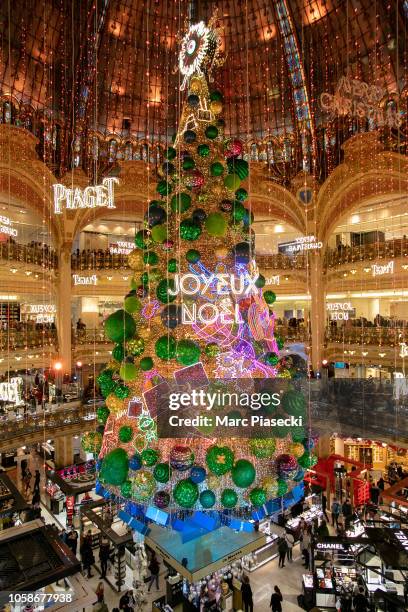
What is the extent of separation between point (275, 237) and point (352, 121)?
8.65 metres

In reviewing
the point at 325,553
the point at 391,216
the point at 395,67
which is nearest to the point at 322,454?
the point at 325,553

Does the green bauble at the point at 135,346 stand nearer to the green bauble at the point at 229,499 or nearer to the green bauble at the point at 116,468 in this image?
the green bauble at the point at 116,468

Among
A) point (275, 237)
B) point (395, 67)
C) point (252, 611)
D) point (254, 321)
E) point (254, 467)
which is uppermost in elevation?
point (395, 67)

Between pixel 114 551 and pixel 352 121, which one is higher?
pixel 352 121

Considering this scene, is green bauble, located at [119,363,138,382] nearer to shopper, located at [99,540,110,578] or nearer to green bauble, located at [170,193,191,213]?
green bauble, located at [170,193,191,213]

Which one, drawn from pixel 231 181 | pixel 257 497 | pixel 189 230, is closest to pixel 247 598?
pixel 257 497

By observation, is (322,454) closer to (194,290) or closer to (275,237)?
(275,237)

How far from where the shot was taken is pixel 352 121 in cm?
1795

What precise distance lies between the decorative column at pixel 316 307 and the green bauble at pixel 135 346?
1510cm

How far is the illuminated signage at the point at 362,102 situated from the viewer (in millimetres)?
14641

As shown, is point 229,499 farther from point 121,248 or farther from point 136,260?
point 121,248

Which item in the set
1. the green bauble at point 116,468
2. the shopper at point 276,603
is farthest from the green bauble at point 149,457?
the shopper at point 276,603

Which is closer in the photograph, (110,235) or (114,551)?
(114,551)

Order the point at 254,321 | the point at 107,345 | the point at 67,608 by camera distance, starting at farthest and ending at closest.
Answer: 1. the point at 107,345
2. the point at 254,321
3. the point at 67,608
